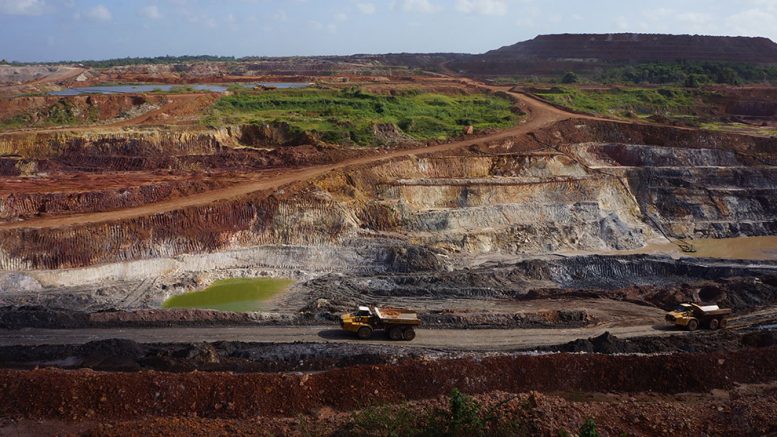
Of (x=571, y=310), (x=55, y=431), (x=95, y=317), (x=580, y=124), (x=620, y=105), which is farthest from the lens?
(x=620, y=105)

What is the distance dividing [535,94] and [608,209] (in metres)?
25.8

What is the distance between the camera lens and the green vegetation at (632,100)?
54.6m

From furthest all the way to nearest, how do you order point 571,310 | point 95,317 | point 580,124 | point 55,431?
point 580,124, point 571,310, point 95,317, point 55,431

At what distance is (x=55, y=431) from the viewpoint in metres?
14.6

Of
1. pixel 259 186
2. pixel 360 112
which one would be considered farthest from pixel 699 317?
pixel 360 112

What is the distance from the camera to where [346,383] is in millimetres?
16688

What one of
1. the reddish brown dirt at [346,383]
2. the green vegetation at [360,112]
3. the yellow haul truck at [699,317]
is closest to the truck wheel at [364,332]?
the reddish brown dirt at [346,383]

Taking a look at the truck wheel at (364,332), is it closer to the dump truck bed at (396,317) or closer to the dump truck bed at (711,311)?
the dump truck bed at (396,317)

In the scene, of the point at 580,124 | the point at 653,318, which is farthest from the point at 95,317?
the point at 580,124

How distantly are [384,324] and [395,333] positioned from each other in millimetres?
592

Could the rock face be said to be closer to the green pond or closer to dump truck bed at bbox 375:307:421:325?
the green pond

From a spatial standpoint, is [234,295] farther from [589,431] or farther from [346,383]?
[589,431]

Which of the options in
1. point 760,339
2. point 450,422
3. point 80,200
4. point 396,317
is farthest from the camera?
point 80,200

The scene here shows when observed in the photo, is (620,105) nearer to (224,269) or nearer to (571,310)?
(571,310)
